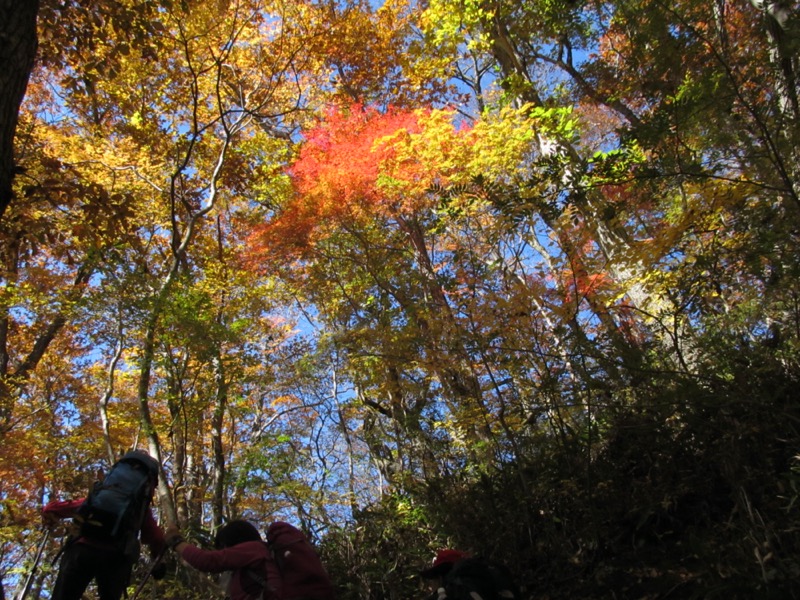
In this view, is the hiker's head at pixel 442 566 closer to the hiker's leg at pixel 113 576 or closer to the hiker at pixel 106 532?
the hiker at pixel 106 532

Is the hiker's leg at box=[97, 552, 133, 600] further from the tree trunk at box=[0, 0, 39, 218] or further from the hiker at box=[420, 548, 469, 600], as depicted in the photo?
the tree trunk at box=[0, 0, 39, 218]

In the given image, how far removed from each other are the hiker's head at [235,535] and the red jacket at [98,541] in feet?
1.33

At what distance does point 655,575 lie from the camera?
10.6ft

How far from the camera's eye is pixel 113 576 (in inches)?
120

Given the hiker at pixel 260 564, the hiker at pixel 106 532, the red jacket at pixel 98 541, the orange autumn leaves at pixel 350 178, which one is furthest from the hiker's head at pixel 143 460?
the orange autumn leaves at pixel 350 178

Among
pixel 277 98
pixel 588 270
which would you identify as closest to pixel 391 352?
pixel 588 270

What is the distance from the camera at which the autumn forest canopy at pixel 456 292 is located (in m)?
3.62

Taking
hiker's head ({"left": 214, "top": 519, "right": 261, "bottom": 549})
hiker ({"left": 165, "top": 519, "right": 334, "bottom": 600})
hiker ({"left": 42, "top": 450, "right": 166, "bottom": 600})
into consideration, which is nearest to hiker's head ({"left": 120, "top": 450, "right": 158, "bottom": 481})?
hiker ({"left": 42, "top": 450, "right": 166, "bottom": 600})

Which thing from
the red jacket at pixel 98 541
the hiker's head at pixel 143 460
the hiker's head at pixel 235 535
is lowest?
the hiker's head at pixel 235 535

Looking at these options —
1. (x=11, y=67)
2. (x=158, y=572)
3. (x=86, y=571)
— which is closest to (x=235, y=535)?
(x=158, y=572)

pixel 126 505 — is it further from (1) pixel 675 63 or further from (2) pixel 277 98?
(2) pixel 277 98

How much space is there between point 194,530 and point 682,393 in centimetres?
584

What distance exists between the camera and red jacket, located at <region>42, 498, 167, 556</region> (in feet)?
9.85

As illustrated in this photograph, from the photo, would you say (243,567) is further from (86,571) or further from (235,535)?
(86,571)
